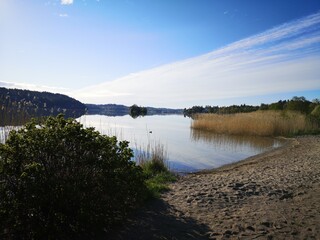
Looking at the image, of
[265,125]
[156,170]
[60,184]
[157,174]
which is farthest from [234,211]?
[265,125]

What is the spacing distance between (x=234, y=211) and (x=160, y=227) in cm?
158

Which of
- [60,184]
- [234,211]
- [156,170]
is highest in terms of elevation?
[60,184]

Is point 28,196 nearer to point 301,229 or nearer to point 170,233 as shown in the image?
point 170,233

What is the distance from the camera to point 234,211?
5.42m

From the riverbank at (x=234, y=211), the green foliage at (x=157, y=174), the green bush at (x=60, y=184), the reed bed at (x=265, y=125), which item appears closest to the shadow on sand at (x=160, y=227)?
the riverbank at (x=234, y=211)

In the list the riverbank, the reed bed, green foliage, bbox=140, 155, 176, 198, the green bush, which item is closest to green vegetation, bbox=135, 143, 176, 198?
green foliage, bbox=140, 155, 176, 198

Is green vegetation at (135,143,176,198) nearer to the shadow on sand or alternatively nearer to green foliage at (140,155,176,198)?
green foliage at (140,155,176,198)

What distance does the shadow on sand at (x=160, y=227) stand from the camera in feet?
14.0

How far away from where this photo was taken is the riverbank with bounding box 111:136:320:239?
172 inches

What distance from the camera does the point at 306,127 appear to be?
23750 mm

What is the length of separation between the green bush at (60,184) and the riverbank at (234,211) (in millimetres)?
522

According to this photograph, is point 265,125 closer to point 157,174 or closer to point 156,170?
point 156,170

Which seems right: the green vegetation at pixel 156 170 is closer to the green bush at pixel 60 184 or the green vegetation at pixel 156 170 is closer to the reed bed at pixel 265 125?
the green bush at pixel 60 184

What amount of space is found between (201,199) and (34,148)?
140 inches
